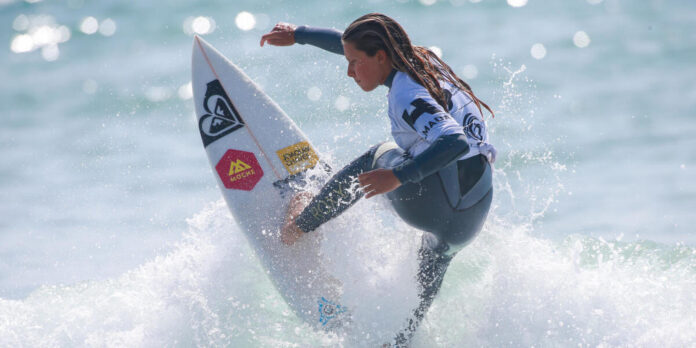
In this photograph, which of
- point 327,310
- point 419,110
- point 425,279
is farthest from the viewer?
point 327,310

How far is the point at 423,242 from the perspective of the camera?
359 centimetres

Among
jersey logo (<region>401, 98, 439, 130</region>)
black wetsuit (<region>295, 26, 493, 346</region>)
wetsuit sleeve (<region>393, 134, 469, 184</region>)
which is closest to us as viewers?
wetsuit sleeve (<region>393, 134, 469, 184</region>)

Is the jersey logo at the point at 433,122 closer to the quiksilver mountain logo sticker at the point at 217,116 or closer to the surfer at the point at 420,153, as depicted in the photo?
the surfer at the point at 420,153

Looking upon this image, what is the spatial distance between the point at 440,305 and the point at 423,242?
20.2 inches

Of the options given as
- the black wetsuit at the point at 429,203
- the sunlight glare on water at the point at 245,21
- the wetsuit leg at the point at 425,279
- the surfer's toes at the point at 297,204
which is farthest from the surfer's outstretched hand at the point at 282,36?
the sunlight glare on water at the point at 245,21

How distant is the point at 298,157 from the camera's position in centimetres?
423

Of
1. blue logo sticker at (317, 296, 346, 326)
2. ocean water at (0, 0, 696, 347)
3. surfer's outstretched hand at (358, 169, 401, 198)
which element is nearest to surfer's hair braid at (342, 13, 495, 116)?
surfer's outstretched hand at (358, 169, 401, 198)

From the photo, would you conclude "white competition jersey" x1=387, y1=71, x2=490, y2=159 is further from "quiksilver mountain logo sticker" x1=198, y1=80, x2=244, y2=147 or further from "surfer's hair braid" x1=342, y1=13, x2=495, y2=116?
"quiksilver mountain logo sticker" x1=198, y1=80, x2=244, y2=147

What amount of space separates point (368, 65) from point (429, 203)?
71cm

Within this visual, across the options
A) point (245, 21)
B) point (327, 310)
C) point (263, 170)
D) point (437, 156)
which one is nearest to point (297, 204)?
point (263, 170)

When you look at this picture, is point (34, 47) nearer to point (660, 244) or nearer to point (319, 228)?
point (319, 228)

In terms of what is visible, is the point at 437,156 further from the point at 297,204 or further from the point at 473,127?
the point at 297,204

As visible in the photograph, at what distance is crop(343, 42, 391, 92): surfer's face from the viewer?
307 centimetres

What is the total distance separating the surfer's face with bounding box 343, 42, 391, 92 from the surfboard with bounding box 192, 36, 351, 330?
1.11 m
